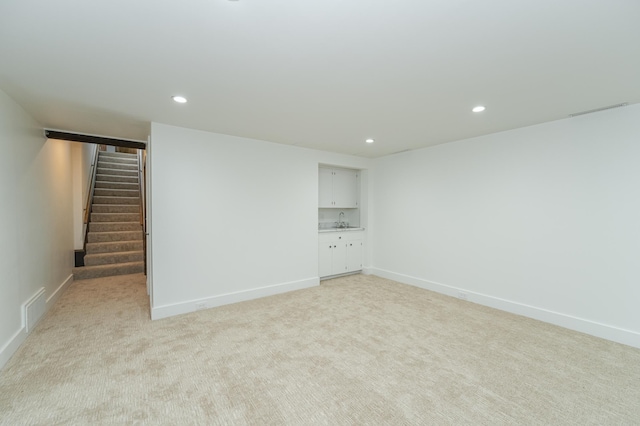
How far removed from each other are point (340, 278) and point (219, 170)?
3.00 m

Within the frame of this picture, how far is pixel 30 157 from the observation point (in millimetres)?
3029

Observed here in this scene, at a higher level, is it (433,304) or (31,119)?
(31,119)

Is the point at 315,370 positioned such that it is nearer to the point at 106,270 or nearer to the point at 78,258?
the point at 106,270

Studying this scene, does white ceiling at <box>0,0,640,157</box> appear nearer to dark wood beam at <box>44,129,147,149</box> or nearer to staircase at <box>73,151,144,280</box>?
dark wood beam at <box>44,129,147,149</box>

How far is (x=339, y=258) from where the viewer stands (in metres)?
5.20

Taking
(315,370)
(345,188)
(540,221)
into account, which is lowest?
(315,370)

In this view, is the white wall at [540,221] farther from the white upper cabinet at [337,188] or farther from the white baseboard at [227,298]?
the white baseboard at [227,298]

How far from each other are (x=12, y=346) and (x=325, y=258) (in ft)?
12.8

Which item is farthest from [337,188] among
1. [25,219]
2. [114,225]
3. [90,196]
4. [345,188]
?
[90,196]

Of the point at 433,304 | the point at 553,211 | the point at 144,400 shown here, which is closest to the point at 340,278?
the point at 433,304

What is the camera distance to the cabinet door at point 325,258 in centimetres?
494

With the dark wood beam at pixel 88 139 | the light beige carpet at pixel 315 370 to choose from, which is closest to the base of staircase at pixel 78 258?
the light beige carpet at pixel 315 370

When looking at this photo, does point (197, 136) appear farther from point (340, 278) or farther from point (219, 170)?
point (340, 278)

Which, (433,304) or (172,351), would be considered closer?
(172,351)
